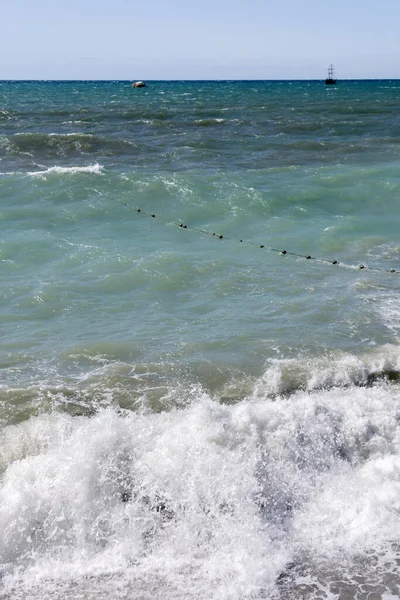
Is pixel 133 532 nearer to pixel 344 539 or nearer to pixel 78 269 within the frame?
pixel 344 539

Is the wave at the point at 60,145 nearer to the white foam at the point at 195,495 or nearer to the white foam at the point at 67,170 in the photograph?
the white foam at the point at 67,170

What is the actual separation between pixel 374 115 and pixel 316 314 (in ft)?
122

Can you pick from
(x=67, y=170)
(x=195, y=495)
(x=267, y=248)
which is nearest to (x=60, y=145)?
(x=67, y=170)

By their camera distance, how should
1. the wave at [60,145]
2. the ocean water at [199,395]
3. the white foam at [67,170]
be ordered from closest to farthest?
the ocean water at [199,395] < the white foam at [67,170] < the wave at [60,145]

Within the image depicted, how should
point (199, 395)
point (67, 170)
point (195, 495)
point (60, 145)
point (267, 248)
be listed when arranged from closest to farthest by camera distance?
point (195, 495)
point (199, 395)
point (267, 248)
point (67, 170)
point (60, 145)

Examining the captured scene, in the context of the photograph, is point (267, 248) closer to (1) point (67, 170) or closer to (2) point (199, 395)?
(2) point (199, 395)

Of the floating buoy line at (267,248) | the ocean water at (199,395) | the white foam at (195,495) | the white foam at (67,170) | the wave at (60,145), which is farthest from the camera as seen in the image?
the wave at (60,145)

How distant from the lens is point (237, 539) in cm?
683

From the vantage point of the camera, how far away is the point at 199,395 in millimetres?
9461

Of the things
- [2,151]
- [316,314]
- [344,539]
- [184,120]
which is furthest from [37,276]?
[184,120]

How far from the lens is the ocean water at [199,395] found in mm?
6602

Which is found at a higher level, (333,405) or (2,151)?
(2,151)

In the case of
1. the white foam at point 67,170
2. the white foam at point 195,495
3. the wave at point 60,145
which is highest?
the wave at point 60,145

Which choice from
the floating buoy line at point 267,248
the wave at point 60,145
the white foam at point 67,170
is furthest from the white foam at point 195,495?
the wave at point 60,145
